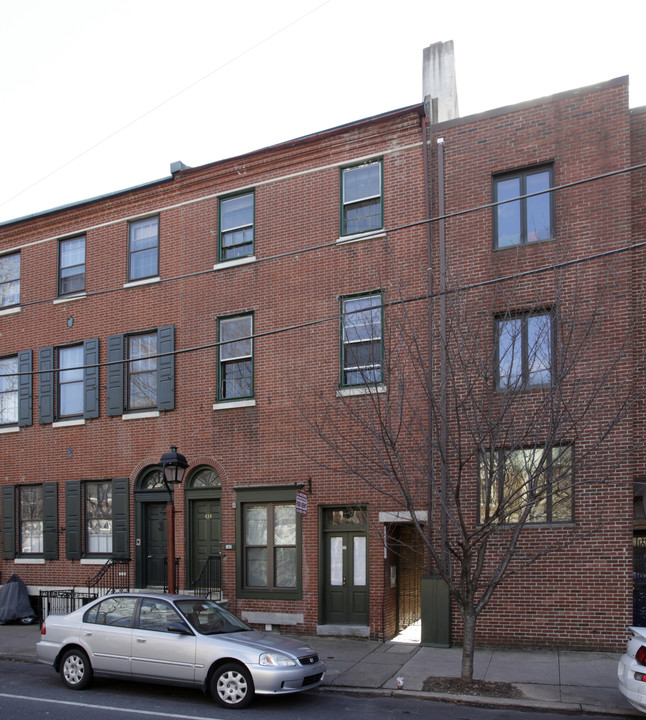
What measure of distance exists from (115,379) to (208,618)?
887cm

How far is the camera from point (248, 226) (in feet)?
57.7

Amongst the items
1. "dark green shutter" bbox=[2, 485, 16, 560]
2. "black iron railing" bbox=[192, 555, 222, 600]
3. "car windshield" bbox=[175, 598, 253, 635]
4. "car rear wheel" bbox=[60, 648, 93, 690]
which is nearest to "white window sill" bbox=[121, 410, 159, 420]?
"black iron railing" bbox=[192, 555, 222, 600]

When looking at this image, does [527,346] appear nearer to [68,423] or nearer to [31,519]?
[68,423]

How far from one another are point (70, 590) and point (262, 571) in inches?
200

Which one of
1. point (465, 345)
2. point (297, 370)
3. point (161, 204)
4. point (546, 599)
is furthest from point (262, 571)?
point (161, 204)

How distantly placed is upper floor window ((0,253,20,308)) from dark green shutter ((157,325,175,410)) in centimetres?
528

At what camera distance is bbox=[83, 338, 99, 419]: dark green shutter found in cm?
1886

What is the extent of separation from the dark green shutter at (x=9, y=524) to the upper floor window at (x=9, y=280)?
494 cm

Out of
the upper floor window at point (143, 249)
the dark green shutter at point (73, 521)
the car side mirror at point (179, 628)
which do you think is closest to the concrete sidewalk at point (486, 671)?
the car side mirror at point (179, 628)

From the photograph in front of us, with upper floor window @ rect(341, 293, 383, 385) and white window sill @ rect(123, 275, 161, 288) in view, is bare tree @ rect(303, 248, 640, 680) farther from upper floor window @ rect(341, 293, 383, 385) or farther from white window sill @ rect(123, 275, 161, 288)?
white window sill @ rect(123, 275, 161, 288)

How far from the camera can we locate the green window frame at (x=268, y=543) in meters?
16.2

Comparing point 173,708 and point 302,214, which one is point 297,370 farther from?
point 173,708

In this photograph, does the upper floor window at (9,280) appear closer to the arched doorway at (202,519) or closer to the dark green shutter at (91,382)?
the dark green shutter at (91,382)

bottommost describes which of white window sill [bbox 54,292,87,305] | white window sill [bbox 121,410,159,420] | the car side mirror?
the car side mirror
